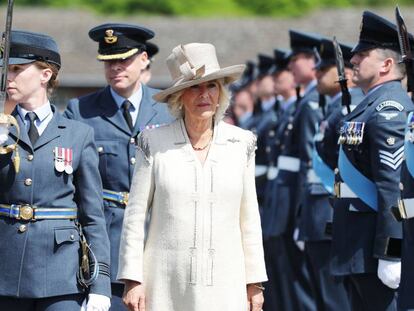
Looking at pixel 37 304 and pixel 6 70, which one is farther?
pixel 37 304

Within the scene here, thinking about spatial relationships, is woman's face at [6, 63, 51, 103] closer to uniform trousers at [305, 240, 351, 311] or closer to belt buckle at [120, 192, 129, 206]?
belt buckle at [120, 192, 129, 206]

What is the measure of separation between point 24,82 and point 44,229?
0.82 meters

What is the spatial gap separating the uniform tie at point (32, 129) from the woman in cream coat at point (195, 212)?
57cm

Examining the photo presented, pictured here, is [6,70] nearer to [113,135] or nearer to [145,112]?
[113,135]

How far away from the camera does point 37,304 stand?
664 centimetres

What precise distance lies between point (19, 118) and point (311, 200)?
4324 mm

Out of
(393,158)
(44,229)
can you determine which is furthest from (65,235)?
(393,158)

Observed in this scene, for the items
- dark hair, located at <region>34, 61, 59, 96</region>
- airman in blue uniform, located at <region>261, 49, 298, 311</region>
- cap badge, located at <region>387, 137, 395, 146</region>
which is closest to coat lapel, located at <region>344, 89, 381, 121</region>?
cap badge, located at <region>387, 137, 395, 146</region>

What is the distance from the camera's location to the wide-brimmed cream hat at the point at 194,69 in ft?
21.7

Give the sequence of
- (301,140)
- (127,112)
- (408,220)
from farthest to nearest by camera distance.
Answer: (301,140) → (127,112) → (408,220)

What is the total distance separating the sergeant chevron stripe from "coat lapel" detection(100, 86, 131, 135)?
1.79m

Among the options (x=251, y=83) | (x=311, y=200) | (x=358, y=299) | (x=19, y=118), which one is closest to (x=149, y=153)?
(x=19, y=118)

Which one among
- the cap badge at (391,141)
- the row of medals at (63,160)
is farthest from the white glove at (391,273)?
the row of medals at (63,160)

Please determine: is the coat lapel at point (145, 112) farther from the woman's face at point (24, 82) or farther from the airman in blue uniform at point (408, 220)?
the airman in blue uniform at point (408, 220)
